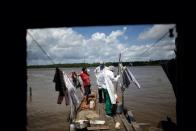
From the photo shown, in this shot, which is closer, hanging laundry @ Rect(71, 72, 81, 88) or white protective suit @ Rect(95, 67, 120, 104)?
white protective suit @ Rect(95, 67, 120, 104)

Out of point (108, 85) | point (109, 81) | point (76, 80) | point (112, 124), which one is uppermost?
point (76, 80)

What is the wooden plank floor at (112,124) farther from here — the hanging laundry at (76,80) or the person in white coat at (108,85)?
the hanging laundry at (76,80)

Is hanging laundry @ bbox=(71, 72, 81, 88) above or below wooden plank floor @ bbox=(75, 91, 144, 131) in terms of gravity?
above

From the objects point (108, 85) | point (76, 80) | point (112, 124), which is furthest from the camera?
point (76, 80)

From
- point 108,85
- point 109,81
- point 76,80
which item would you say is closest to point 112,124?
point 108,85

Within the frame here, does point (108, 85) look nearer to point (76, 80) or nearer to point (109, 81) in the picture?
point (109, 81)

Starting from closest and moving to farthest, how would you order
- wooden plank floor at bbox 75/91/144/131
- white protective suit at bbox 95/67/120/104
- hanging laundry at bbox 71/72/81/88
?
wooden plank floor at bbox 75/91/144/131 → white protective suit at bbox 95/67/120/104 → hanging laundry at bbox 71/72/81/88

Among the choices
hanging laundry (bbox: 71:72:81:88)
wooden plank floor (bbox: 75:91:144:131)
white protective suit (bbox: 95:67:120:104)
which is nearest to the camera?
wooden plank floor (bbox: 75:91:144:131)

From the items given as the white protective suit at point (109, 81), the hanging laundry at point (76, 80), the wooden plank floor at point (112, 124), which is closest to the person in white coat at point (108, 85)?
the white protective suit at point (109, 81)

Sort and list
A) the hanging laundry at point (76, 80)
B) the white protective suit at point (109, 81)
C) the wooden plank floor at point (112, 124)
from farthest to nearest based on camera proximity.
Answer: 1. the hanging laundry at point (76, 80)
2. the white protective suit at point (109, 81)
3. the wooden plank floor at point (112, 124)

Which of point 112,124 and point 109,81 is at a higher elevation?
point 109,81

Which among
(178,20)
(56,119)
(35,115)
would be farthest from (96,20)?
(35,115)

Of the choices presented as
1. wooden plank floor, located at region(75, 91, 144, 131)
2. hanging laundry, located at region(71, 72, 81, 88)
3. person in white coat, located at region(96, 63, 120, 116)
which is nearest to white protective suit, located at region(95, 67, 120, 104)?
person in white coat, located at region(96, 63, 120, 116)

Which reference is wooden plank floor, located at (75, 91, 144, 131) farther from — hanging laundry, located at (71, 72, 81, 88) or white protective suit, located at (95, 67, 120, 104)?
hanging laundry, located at (71, 72, 81, 88)
